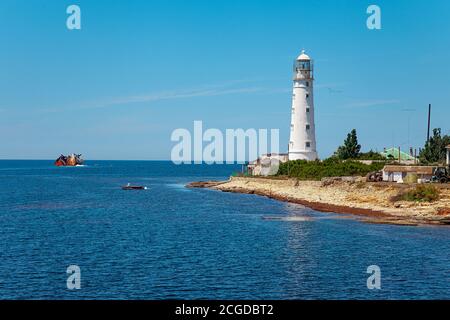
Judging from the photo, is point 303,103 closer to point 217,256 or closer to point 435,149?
point 435,149

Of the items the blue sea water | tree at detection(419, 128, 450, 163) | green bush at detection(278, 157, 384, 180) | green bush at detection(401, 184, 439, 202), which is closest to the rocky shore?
green bush at detection(401, 184, 439, 202)

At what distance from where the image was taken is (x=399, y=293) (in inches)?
1174

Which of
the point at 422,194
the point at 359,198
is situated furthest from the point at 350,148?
the point at 422,194

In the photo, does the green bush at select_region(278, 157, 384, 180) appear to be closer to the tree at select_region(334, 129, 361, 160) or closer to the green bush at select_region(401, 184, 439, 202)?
the tree at select_region(334, 129, 361, 160)

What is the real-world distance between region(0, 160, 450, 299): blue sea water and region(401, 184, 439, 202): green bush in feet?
28.0

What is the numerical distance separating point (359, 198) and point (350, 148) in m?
33.2

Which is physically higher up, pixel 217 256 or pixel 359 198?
pixel 359 198

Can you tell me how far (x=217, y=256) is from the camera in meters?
40.0

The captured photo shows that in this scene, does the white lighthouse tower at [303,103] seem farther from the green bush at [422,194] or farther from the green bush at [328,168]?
the green bush at [422,194]
